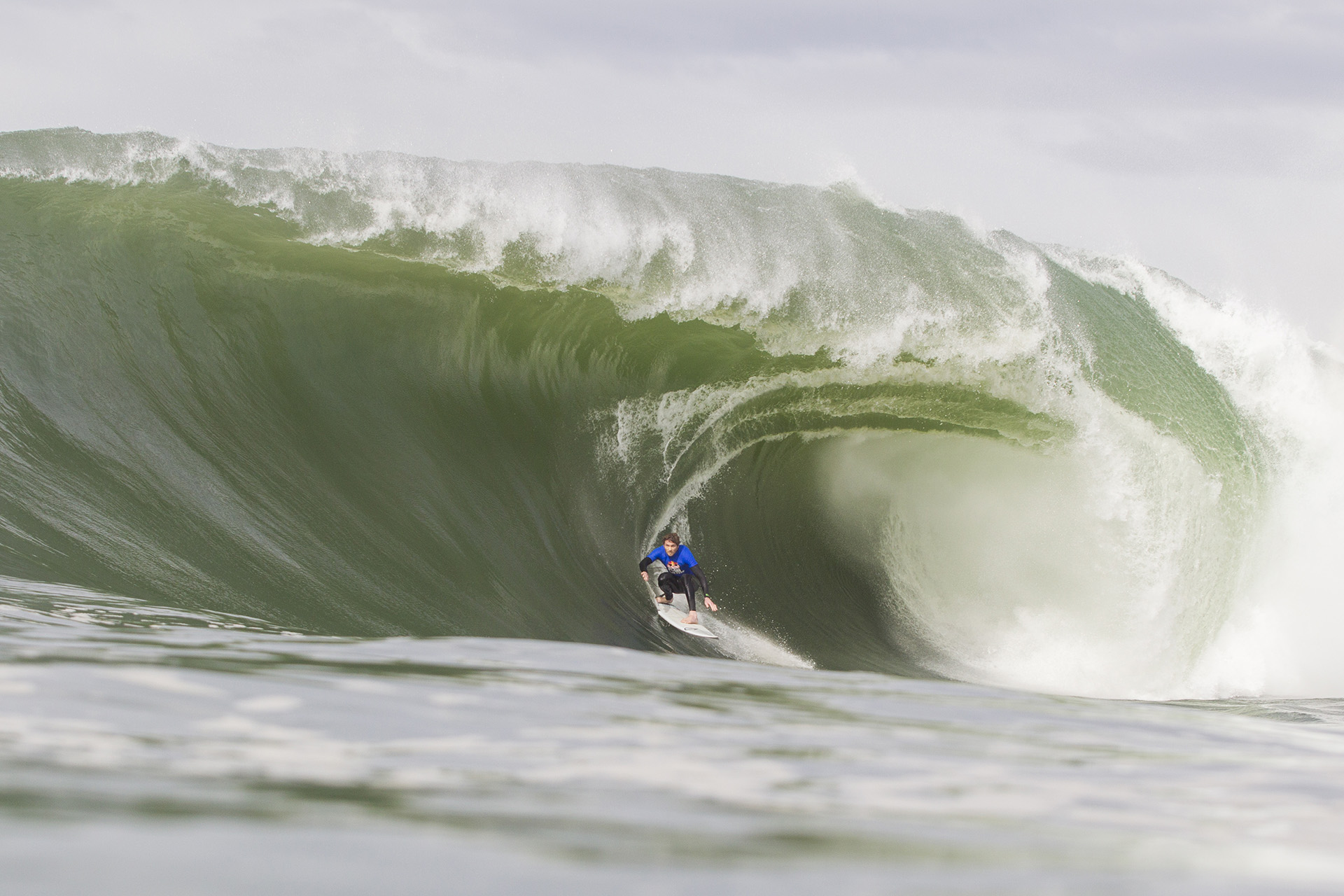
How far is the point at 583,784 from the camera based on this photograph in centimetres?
220

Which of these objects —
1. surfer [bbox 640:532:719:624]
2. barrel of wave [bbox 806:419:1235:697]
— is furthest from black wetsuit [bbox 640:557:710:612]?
barrel of wave [bbox 806:419:1235:697]

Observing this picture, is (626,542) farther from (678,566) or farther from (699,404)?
(699,404)

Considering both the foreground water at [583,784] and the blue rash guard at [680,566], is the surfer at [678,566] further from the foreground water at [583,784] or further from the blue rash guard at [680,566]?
the foreground water at [583,784]

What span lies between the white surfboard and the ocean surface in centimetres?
14

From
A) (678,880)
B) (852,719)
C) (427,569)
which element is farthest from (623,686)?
(427,569)

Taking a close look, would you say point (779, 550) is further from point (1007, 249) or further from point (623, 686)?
point (623, 686)

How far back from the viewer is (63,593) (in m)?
4.48

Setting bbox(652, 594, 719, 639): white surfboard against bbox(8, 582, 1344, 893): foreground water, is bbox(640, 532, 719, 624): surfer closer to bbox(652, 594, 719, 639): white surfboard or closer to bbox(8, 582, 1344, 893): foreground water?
bbox(652, 594, 719, 639): white surfboard

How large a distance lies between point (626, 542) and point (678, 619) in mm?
825

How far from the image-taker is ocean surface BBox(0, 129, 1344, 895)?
1910 mm

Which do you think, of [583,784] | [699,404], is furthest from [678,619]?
[583,784]

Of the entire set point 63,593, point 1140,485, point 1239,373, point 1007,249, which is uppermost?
point 1007,249

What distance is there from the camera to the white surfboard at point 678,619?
725 centimetres

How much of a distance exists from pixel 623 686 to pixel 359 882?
77.8 inches
